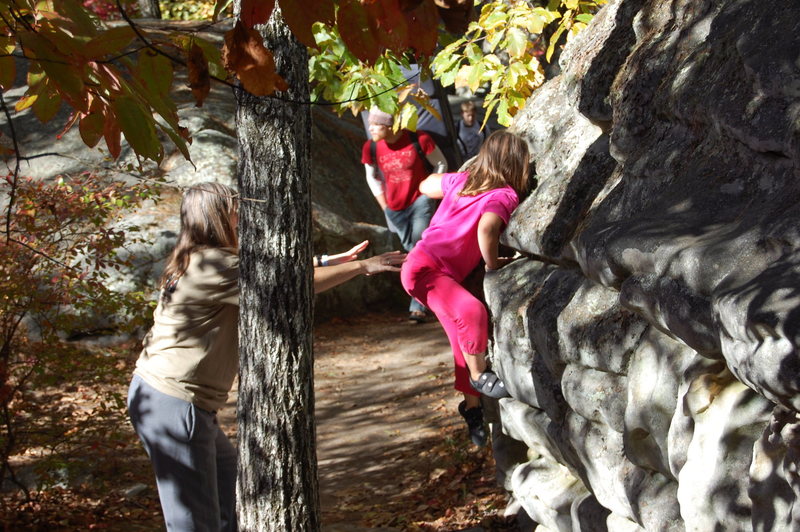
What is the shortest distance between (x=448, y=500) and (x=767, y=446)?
3.86m

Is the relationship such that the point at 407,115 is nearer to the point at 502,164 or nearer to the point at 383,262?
the point at 502,164

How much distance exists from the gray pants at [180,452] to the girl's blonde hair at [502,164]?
194 centimetres

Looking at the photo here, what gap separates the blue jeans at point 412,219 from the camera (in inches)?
332

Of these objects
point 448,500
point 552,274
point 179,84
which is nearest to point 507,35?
point 552,274

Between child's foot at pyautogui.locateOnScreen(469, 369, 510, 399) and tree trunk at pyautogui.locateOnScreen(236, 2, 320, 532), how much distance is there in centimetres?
130

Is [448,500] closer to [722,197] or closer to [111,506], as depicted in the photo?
[111,506]

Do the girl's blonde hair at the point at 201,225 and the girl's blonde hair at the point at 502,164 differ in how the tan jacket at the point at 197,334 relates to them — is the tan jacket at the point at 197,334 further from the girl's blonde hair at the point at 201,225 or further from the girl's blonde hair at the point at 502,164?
the girl's blonde hair at the point at 502,164

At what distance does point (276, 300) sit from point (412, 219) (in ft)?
14.7

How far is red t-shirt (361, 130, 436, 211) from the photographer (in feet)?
26.5

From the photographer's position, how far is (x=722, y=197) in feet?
10.7

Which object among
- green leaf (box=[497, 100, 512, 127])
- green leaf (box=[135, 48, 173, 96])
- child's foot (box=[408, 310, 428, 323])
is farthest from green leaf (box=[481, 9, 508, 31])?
child's foot (box=[408, 310, 428, 323])

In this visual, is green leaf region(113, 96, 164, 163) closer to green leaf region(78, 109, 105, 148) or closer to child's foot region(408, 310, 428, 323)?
green leaf region(78, 109, 105, 148)

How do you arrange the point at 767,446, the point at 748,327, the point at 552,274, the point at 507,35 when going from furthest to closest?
the point at 507,35, the point at 552,274, the point at 767,446, the point at 748,327

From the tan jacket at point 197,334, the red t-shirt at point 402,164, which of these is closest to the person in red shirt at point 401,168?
the red t-shirt at point 402,164
